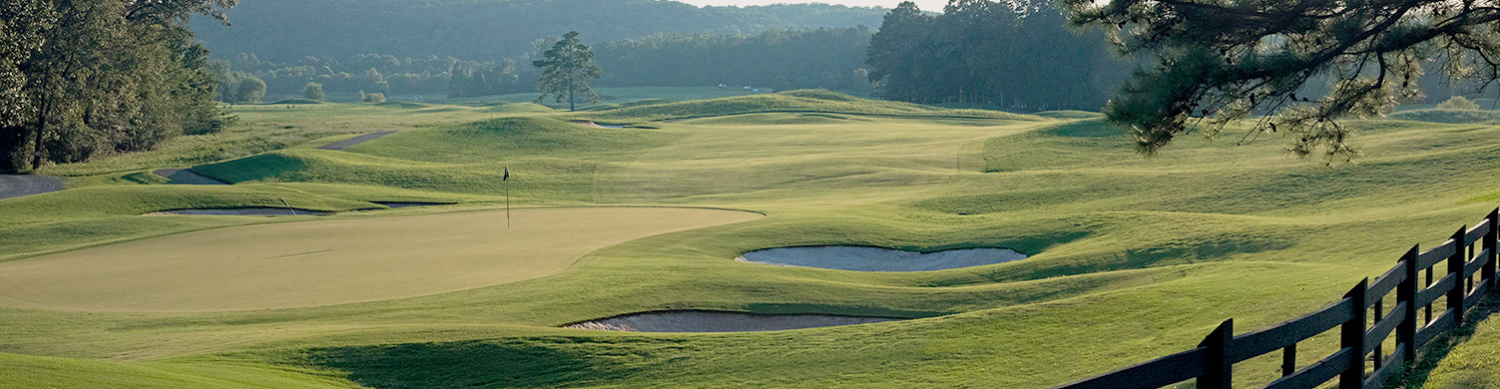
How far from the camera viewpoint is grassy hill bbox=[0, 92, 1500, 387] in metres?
13.3

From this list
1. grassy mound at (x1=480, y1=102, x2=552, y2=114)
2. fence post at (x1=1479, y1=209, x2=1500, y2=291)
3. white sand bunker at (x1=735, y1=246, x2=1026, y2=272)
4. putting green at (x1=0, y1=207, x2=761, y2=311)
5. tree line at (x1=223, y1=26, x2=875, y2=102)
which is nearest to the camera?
fence post at (x1=1479, y1=209, x2=1500, y2=291)

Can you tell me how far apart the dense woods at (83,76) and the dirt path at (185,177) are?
18.9 ft

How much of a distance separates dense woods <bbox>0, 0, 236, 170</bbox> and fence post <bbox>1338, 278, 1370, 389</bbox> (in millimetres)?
47702

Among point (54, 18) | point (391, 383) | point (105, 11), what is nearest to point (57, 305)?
point (391, 383)

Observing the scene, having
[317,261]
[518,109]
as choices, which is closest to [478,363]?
[317,261]

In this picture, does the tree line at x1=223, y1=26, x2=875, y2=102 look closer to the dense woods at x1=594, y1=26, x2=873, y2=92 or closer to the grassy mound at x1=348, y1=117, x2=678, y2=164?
the dense woods at x1=594, y1=26, x2=873, y2=92

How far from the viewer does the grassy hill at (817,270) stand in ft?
43.8

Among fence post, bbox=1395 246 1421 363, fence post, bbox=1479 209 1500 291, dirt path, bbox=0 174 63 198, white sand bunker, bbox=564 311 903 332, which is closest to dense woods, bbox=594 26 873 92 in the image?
dirt path, bbox=0 174 63 198

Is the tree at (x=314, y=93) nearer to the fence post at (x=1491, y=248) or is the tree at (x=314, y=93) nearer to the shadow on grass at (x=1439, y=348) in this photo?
the fence post at (x=1491, y=248)

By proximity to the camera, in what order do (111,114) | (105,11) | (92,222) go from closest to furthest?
(92,222) → (105,11) → (111,114)

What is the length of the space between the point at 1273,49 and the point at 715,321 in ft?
32.0

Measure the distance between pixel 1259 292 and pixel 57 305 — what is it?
1997 cm

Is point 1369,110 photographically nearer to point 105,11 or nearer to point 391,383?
point 391,383

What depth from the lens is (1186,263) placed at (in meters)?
19.6
